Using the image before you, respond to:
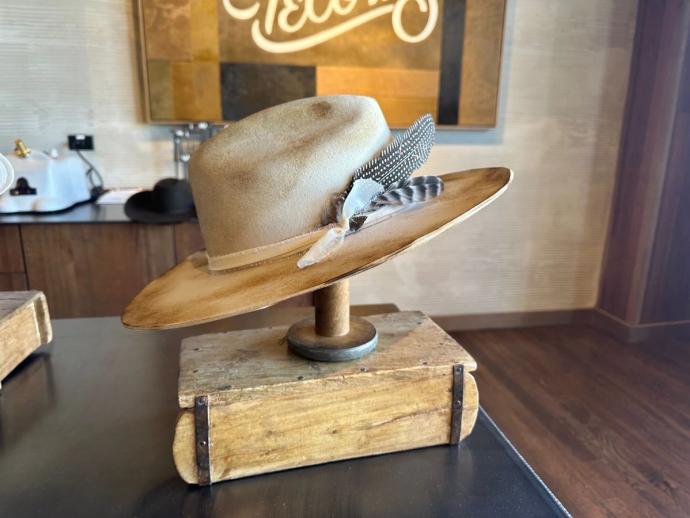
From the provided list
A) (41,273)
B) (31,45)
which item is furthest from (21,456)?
(31,45)

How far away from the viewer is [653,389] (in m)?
2.32

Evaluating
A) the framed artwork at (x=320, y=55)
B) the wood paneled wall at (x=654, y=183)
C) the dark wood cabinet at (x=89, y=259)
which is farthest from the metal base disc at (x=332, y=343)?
the wood paneled wall at (x=654, y=183)

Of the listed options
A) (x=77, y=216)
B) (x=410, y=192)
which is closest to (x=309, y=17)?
(x=77, y=216)

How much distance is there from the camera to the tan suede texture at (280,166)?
699 mm

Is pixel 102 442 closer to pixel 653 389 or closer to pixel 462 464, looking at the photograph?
pixel 462 464

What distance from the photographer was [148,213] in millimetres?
2059

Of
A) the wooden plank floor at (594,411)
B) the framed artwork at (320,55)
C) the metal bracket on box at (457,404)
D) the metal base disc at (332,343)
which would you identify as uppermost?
the framed artwork at (320,55)

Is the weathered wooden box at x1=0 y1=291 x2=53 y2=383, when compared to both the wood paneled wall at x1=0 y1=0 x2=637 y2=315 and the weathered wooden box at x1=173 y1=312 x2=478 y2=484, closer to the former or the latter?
the weathered wooden box at x1=173 y1=312 x2=478 y2=484

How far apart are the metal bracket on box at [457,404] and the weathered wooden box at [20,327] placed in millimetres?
773

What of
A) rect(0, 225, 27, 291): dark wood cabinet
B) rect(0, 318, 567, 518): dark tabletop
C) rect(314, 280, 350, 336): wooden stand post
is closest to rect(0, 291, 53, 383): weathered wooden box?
rect(0, 318, 567, 518): dark tabletop

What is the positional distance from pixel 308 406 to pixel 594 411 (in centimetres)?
186

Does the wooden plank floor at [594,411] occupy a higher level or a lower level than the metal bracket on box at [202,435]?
lower

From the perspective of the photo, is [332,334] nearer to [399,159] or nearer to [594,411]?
[399,159]

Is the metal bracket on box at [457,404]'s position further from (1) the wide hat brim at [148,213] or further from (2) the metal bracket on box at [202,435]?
(1) the wide hat brim at [148,213]
